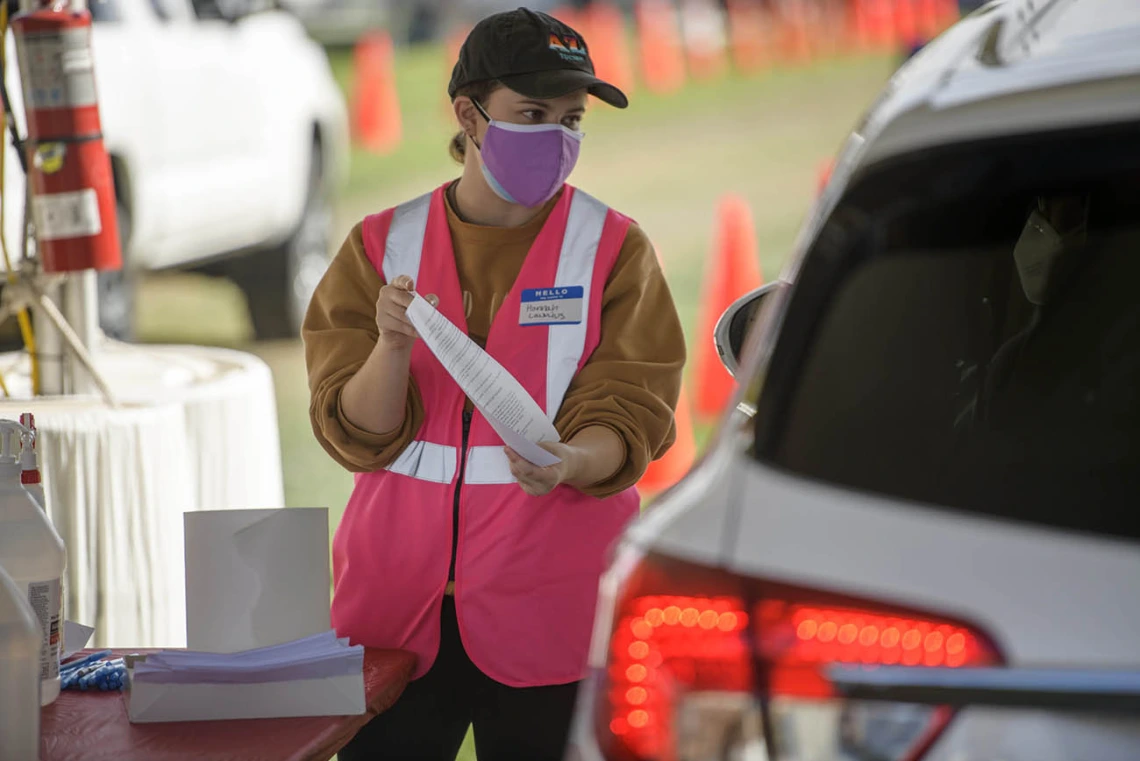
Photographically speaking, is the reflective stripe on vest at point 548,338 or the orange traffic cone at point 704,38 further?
the orange traffic cone at point 704,38

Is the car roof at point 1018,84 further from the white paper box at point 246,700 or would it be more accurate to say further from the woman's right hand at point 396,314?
the white paper box at point 246,700

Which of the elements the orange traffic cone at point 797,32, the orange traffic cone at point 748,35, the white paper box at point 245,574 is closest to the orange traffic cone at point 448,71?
the orange traffic cone at point 748,35

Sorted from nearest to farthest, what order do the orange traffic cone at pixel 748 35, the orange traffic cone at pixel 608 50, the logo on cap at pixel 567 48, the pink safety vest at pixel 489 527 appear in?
the pink safety vest at pixel 489 527
the logo on cap at pixel 567 48
the orange traffic cone at pixel 608 50
the orange traffic cone at pixel 748 35

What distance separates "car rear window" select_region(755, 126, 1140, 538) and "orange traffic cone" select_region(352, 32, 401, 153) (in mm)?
15873

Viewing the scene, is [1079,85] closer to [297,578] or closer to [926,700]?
[926,700]

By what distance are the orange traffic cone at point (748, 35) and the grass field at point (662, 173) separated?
42.0 inches

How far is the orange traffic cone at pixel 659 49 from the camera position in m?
19.9

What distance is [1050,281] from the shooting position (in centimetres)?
192

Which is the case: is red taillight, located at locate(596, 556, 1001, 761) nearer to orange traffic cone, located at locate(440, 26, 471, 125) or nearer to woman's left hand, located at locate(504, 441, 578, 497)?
woman's left hand, located at locate(504, 441, 578, 497)

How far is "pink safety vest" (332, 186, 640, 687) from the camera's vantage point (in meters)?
2.66

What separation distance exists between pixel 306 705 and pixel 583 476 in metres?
0.58

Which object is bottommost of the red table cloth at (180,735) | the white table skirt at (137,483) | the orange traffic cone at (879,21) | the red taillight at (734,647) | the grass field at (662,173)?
the grass field at (662,173)

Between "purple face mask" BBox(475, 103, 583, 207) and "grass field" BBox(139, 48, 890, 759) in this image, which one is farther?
"grass field" BBox(139, 48, 890, 759)

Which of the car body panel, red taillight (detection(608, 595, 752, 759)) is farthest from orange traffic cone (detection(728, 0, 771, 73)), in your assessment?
red taillight (detection(608, 595, 752, 759))
